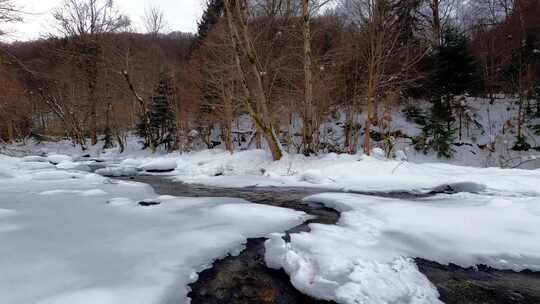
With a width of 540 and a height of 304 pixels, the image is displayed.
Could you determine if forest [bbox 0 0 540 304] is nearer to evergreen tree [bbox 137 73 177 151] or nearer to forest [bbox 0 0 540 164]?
forest [bbox 0 0 540 164]

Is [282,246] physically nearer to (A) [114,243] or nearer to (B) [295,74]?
(A) [114,243]

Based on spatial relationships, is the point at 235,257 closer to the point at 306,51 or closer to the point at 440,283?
the point at 440,283

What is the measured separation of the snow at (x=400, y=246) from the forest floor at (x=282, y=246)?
0.01 metres

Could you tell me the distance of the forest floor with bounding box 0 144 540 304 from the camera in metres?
2.15

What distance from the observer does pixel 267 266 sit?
2.65m

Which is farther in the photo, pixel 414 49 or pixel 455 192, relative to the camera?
pixel 414 49

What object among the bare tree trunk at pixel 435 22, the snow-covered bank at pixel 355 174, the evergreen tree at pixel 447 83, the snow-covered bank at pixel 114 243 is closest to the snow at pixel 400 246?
the snow-covered bank at pixel 114 243

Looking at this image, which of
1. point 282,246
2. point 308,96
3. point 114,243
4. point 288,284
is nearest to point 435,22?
point 308,96

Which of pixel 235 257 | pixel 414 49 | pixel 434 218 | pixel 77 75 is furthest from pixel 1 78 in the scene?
pixel 414 49

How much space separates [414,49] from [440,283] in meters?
15.7

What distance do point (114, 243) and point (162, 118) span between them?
1962 centimetres

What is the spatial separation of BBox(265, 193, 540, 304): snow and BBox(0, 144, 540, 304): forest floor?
11 mm

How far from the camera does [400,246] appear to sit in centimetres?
287

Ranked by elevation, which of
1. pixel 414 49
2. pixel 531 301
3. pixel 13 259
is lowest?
pixel 531 301
